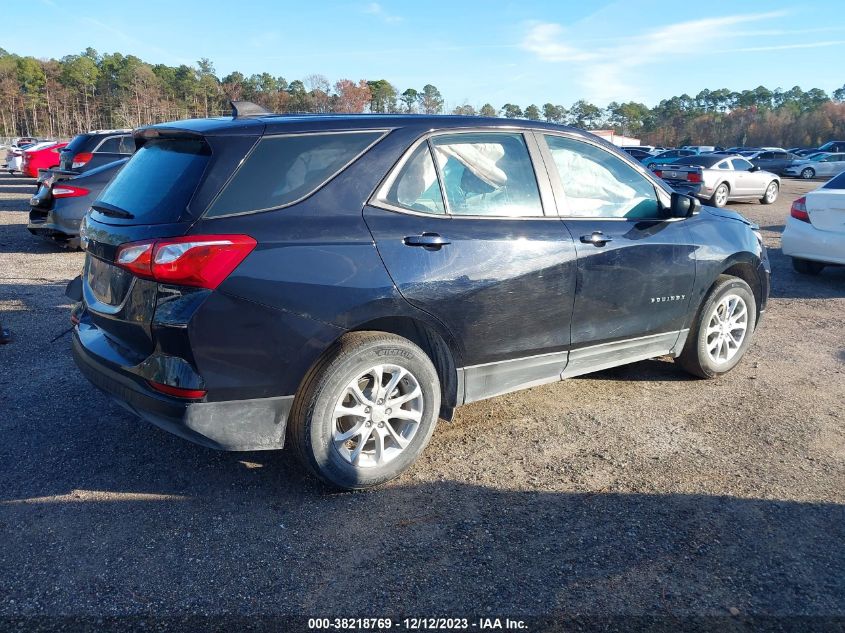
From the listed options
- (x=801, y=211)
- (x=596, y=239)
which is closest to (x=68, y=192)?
(x=596, y=239)

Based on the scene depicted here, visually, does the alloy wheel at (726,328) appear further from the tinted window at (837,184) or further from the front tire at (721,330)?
the tinted window at (837,184)

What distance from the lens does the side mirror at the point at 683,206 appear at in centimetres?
451

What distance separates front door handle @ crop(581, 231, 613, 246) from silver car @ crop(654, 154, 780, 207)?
1529 centimetres

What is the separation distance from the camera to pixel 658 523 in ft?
10.6

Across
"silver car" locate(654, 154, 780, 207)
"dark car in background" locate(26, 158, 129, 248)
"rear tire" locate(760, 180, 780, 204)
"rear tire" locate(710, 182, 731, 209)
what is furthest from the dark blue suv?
"rear tire" locate(760, 180, 780, 204)

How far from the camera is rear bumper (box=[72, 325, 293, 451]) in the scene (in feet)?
10.0

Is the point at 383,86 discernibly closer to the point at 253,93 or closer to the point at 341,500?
the point at 253,93

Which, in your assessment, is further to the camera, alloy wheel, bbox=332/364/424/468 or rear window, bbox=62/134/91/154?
rear window, bbox=62/134/91/154

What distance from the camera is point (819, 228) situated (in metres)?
8.71

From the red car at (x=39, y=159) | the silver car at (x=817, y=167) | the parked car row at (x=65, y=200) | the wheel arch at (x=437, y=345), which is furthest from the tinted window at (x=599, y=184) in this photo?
the silver car at (x=817, y=167)

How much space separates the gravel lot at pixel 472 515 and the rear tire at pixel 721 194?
51.5 ft

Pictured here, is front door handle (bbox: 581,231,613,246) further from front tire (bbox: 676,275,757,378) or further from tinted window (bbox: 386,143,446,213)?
front tire (bbox: 676,275,757,378)

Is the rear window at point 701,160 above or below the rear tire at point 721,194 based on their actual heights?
above

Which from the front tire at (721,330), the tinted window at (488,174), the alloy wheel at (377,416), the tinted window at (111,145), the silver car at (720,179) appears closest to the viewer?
the alloy wheel at (377,416)
